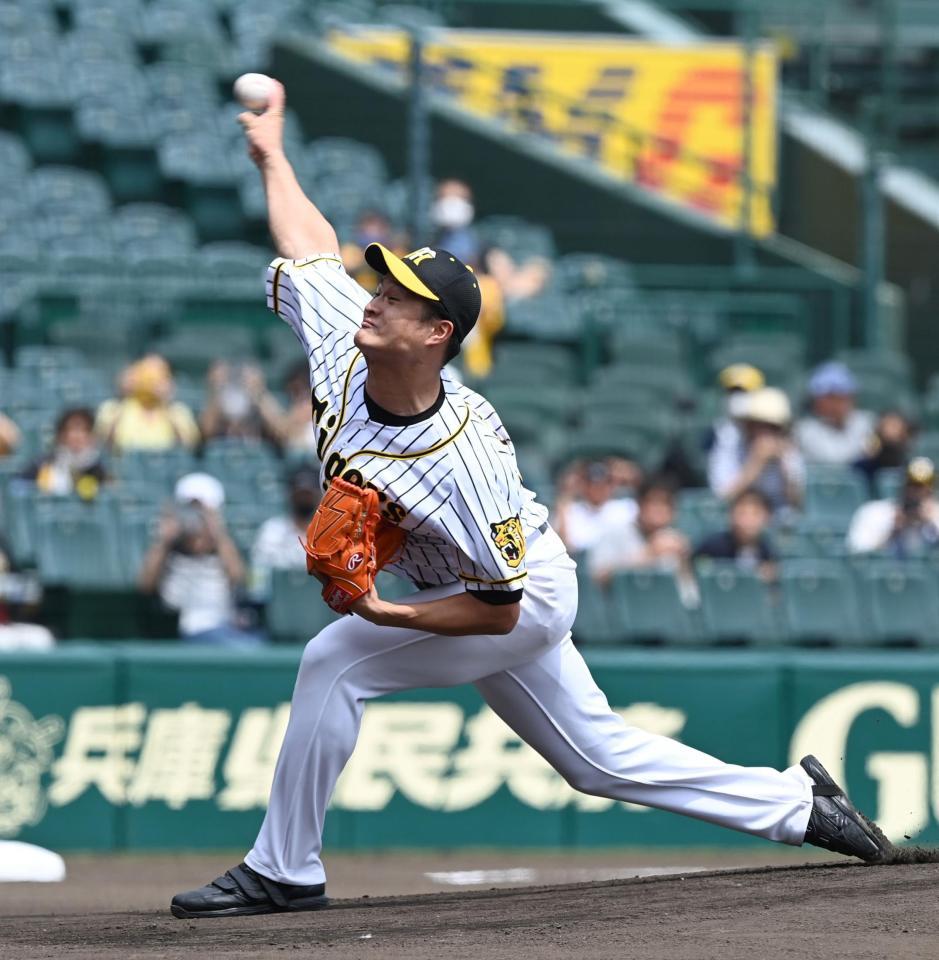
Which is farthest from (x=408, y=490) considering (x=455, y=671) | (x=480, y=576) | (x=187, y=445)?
(x=187, y=445)

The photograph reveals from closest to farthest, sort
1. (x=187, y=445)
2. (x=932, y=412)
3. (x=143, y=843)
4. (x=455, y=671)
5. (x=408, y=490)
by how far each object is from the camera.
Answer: (x=408, y=490), (x=455, y=671), (x=143, y=843), (x=187, y=445), (x=932, y=412)

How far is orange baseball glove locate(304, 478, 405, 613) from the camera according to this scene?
464cm

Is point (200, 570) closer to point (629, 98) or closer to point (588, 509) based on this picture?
point (588, 509)

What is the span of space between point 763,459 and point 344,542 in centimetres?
642

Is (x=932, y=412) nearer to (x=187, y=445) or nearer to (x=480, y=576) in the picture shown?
(x=187, y=445)

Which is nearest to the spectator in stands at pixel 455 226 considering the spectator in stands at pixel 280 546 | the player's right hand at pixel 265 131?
the spectator in stands at pixel 280 546

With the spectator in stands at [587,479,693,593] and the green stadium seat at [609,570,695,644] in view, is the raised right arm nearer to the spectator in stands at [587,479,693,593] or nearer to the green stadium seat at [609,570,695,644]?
the green stadium seat at [609,570,695,644]

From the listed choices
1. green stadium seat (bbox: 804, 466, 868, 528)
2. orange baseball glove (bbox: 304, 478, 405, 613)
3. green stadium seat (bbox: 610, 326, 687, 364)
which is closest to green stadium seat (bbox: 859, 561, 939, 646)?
green stadium seat (bbox: 804, 466, 868, 528)

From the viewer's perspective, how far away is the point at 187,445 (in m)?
11.2

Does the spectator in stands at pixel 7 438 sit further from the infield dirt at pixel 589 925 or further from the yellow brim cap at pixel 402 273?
the yellow brim cap at pixel 402 273

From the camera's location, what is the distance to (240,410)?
Answer: 1145 cm

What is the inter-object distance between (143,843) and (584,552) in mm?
2685

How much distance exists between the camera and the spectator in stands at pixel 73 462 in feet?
34.4

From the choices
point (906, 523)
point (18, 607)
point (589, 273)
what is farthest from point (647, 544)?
point (589, 273)
